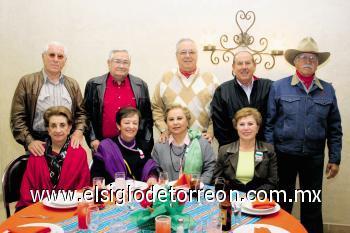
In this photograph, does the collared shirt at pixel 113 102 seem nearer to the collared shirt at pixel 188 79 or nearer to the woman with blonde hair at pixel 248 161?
the collared shirt at pixel 188 79

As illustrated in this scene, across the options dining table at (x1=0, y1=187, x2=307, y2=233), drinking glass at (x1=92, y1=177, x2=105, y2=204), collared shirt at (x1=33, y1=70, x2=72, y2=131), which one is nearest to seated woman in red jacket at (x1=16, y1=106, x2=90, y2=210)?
collared shirt at (x1=33, y1=70, x2=72, y2=131)

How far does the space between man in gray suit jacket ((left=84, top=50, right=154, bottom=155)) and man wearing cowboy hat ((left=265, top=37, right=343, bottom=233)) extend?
115cm

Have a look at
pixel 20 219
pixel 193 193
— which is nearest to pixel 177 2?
pixel 193 193

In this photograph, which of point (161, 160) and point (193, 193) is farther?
point (161, 160)

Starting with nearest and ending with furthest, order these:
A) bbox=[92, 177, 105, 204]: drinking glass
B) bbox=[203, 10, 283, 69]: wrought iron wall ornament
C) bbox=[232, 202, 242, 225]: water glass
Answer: bbox=[232, 202, 242, 225]: water glass < bbox=[92, 177, 105, 204]: drinking glass < bbox=[203, 10, 283, 69]: wrought iron wall ornament

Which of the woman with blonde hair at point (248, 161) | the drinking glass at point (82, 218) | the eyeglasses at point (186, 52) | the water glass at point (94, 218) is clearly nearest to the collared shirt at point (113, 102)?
the eyeglasses at point (186, 52)

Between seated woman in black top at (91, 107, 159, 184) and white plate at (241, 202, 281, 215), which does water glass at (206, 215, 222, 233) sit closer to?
white plate at (241, 202, 281, 215)

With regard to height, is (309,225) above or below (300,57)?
below

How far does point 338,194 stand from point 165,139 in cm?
207

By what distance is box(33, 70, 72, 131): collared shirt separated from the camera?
322cm

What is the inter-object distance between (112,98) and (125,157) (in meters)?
0.68

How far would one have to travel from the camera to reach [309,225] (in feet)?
10.8

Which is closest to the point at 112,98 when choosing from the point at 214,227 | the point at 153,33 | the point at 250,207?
the point at 153,33

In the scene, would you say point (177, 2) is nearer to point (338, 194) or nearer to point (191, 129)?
point (191, 129)
